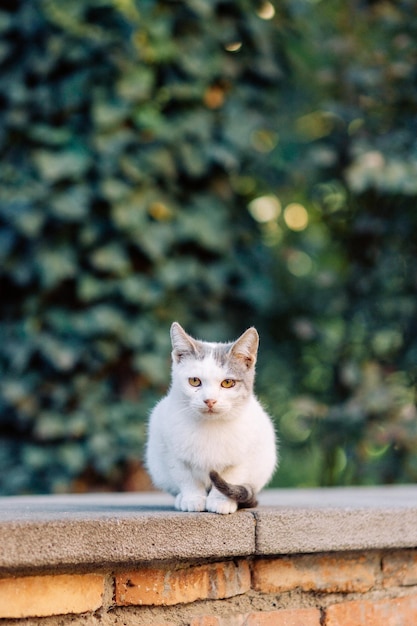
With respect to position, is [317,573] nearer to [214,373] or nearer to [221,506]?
[221,506]

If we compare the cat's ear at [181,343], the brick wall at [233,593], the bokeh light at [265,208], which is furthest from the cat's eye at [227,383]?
the bokeh light at [265,208]

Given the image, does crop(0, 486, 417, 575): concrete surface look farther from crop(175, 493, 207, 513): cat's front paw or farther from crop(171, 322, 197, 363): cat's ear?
crop(171, 322, 197, 363): cat's ear

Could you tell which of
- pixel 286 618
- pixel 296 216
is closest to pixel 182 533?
pixel 286 618

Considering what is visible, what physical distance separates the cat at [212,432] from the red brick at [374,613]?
346 mm

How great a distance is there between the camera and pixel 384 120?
4844mm

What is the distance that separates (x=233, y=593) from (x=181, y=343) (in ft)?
2.11

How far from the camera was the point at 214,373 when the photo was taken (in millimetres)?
2158

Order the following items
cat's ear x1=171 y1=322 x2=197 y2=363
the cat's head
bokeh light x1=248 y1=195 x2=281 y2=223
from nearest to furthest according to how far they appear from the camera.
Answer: the cat's head, cat's ear x1=171 y1=322 x2=197 y2=363, bokeh light x1=248 y1=195 x2=281 y2=223

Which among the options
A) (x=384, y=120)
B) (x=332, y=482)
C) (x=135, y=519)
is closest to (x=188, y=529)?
(x=135, y=519)

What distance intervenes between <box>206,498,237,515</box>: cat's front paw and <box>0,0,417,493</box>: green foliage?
6.82 ft

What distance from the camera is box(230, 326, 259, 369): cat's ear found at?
2.20 meters

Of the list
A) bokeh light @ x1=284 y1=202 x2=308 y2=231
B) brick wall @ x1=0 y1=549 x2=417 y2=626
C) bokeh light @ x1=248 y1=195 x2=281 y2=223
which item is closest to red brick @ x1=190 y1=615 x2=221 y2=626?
brick wall @ x1=0 y1=549 x2=417 y2=626

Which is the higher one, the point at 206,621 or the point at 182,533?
the point at 182,533

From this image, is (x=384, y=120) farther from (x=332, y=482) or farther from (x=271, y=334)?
(x=332, y=482)
